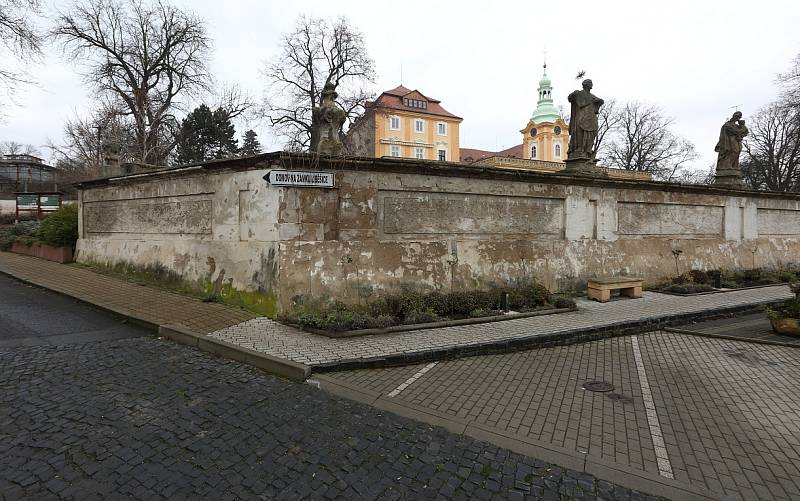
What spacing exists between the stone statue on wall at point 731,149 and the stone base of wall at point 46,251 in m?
24.2

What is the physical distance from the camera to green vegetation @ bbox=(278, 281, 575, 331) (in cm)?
690

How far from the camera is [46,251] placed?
14.0m

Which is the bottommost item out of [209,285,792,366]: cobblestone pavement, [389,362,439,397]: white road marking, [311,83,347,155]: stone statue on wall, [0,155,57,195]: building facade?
[389,362,439,397]: white road marking

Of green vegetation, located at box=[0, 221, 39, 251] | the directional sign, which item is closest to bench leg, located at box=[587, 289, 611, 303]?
the directional sign

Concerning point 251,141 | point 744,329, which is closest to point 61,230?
point 744,329

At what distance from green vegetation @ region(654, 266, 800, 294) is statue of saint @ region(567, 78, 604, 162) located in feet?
15.5

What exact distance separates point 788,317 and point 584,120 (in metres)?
6.94

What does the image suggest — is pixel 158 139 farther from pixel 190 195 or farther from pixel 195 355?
pixel 195 355

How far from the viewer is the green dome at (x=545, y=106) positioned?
5925cm

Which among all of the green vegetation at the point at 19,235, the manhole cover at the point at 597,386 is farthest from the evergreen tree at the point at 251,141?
the manhole cover at the point at 597,386

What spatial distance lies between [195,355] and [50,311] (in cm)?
472

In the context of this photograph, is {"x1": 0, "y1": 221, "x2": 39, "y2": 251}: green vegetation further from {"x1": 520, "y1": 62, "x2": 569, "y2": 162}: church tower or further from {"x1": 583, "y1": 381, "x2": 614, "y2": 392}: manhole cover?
{"x1": 520, "y1": 62, "x2": 569, "y2": 162}: church tower

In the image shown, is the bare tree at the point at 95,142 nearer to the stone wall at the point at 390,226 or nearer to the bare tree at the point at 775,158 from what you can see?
the stone wall at the point at 390,226

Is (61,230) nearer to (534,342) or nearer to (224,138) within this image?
(534,342)
